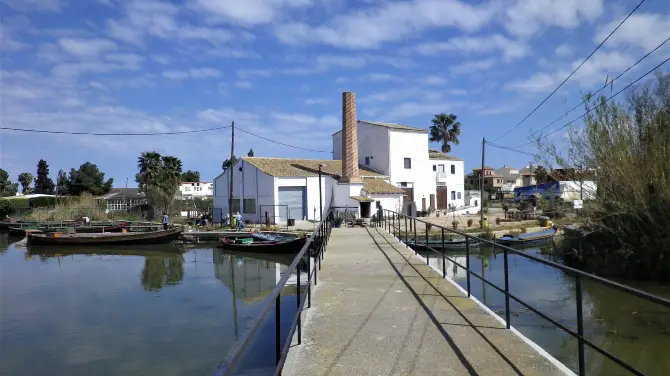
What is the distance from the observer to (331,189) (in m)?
38.2

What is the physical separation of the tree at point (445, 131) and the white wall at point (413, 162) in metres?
15.0

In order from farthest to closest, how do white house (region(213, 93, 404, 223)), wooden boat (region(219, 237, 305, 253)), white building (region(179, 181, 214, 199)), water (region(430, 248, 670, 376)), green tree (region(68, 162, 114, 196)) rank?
white building (region(179, 181, 214, 199))
green tree (region(68, 162, 114, 196))
white house (region(213, 93, 404, 223))
wooden boat (region(219, 237, 305, 253))
water (region(430, 248, 670, 376))

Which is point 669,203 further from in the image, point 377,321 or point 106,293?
point 106,293

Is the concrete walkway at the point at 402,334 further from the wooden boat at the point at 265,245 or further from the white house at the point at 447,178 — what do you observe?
the white house at the point at 447,178

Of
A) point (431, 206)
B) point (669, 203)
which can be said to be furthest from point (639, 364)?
point (431, 206)

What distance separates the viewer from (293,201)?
123 ft

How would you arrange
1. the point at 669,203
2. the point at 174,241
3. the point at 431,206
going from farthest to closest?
1. the point at 431,206
2. the point at 174,241
3. the point at 669,203

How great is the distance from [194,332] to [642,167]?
43.7ft

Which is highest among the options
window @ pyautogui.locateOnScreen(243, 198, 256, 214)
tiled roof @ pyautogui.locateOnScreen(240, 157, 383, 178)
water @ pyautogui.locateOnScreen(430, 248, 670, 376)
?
tiled roof @ pyautogui.locateOnScreen(240, 157, 383, 178)

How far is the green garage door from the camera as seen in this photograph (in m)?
37.0

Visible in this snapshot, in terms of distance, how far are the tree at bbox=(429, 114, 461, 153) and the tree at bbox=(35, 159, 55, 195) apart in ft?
257

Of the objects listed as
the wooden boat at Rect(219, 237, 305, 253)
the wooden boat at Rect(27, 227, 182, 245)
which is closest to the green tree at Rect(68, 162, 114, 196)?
the wooden boat at Rect(27, 227, 182, 245)

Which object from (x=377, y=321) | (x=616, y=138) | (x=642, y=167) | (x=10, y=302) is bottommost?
(x=10, y=302)

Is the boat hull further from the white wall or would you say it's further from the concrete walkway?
the concrete walkway
